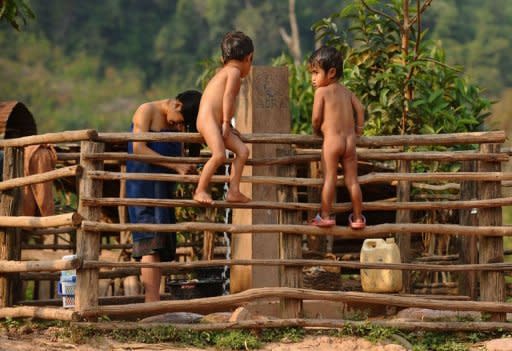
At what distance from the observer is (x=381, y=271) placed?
29.1ft

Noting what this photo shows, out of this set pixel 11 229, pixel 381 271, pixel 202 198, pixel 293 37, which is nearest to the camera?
pixel 202 198

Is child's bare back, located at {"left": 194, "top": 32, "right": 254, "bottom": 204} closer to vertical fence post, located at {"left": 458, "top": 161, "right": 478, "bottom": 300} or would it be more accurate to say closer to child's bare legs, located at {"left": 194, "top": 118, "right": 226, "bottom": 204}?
child's bare legs, located at {"left": 194, "top": 118, "right": 226, "bottom": 204}

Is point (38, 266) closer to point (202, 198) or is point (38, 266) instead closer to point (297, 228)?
point (202, 198)

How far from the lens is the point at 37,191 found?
30.1 ft

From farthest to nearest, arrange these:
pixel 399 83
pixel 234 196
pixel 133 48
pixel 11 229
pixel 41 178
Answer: pixel 133 48, pixel 399 83, pixel 11 229, pixel 41 178, pixel 234 196

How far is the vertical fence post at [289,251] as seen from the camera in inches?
305

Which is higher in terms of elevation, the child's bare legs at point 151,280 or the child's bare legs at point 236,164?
the child's bare legs at point 236,164

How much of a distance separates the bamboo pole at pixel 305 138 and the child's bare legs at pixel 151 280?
0.92m

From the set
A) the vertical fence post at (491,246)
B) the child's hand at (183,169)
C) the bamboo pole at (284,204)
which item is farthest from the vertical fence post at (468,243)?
the child's hand at (183,169)

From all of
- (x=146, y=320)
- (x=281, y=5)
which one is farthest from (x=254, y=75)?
(x=281, y=5)

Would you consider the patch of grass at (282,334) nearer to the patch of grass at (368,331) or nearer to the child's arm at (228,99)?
the patch of grass at (368,331)

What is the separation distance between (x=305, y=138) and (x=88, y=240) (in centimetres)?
157

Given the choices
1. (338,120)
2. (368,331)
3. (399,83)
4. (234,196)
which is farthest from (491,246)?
(399,83)

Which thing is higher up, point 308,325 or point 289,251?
point 289,251
